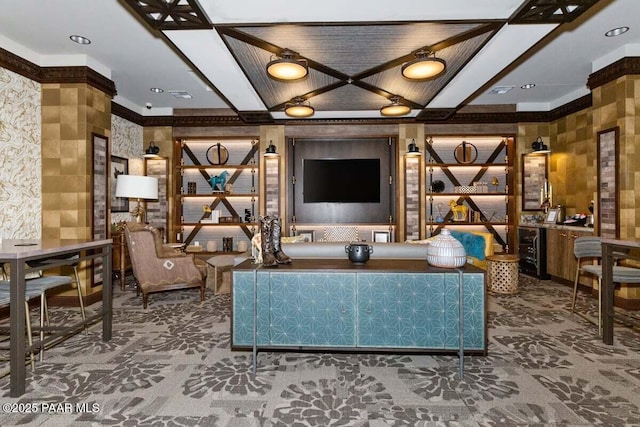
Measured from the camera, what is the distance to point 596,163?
4.82 m

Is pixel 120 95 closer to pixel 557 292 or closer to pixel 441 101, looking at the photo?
pixel 441 101

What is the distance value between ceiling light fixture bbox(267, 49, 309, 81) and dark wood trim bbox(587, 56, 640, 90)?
387 cm

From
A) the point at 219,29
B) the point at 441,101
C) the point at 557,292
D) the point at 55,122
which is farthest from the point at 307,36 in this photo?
the point at 557,292

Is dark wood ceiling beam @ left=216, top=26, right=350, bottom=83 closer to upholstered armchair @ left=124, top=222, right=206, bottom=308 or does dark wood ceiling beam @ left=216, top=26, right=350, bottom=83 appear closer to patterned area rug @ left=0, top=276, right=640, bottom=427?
upholstered armchair @ left=124, top=222, right=206, bottom=308

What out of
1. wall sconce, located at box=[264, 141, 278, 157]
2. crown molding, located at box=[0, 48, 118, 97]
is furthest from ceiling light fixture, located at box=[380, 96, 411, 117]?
crown molding, located at box=[0, 48, 118, 97]

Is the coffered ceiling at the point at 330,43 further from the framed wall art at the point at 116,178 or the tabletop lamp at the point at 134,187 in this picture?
the tabletop lamp at the point at 134,187

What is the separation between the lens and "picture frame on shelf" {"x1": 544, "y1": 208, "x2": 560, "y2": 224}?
6.14 m

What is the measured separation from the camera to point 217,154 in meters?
7.24

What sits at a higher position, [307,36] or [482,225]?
[307,36]

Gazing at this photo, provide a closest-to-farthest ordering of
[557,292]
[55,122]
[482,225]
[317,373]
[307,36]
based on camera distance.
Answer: [317,373] < [307,36] < [55,122] < [557,292] < [482,225]

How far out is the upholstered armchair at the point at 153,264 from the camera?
4434 millimetres

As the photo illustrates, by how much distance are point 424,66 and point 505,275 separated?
3.29 m

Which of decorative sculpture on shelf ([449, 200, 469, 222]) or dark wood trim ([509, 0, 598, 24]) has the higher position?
dark wood trim ([509, 0, 598, 24])

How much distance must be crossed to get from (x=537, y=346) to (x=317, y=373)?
6.57 ft
